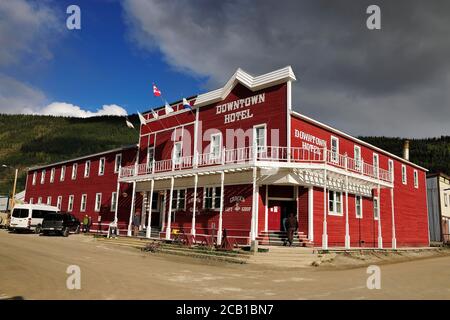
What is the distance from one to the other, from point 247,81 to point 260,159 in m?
5.13

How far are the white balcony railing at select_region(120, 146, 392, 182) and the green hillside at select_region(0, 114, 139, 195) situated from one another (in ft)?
259

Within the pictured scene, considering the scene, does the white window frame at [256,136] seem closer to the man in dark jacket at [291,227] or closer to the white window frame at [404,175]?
the man in dark jacket at [291,227]

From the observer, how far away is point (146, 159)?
29266 millimetres

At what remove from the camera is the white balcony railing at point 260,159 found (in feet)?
67.1

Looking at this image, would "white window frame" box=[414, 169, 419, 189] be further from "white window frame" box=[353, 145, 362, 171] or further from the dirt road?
the dirt road

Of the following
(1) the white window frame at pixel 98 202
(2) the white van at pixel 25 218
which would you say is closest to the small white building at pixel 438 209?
(1) the white window frame at pixel 98 202

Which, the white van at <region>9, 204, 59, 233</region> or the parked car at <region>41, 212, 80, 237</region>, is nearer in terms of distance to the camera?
the parked car at <region>41, 212, 80, 237</region>

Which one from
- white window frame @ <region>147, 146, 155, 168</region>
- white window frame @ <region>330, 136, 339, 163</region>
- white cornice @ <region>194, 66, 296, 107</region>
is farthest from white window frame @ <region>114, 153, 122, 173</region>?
white window frame @ <region>330, 136, 339, 163</region>

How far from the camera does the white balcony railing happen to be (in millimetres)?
20438

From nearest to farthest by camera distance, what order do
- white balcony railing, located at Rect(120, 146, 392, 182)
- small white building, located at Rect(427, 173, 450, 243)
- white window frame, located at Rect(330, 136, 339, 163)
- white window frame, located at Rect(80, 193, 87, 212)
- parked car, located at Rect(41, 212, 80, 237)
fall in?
white balcony railing, located at Rect(120, 146, 392, 182) → white window frame, located at Rect(330, 136, 339, 163) → parked car, located at Rect(41, 212, 80, 237) → white window frame, located at Rect(80, 193, 87, 212) → small white building, located at Rect(427, 173, 450, 243)

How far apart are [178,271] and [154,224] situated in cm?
1461

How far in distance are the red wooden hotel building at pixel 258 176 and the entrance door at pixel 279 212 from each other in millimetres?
52

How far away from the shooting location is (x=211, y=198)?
75.1 ft
